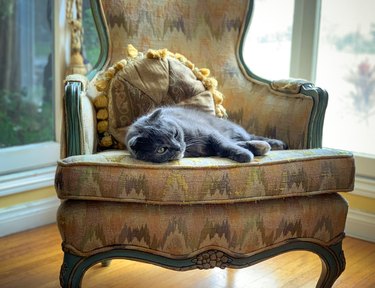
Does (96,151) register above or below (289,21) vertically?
below

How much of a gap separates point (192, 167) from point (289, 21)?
140cm

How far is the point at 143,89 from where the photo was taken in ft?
6.30

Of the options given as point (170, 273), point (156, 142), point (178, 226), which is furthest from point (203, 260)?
point (170, 273)

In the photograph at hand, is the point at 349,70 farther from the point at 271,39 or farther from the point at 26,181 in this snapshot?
the point at 26,181

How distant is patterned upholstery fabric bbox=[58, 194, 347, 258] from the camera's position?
141cm

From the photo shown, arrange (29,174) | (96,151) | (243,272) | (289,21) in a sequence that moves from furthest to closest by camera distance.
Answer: (289,21), (29,174), (243,272), (96,151)

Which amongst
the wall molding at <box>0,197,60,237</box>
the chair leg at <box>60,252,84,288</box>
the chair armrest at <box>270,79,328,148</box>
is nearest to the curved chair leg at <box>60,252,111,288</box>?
the chair leg at <box>60,252,84,288</box>

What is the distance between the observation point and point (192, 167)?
1423 millimetres

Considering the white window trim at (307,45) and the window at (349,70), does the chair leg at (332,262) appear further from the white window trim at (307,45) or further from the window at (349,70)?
the window at (349,70)

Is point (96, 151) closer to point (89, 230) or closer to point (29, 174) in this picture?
point (89, 230)

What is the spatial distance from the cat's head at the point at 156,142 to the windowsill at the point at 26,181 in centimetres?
95

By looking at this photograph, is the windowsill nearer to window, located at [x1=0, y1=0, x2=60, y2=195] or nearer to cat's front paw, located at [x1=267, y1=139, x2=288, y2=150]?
window, located at [x1=0, y1=0, x2=60, y2=195]

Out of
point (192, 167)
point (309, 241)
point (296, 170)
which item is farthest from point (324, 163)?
point (192, 167)

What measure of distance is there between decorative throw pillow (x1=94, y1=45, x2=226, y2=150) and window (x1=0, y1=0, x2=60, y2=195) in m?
0.67
